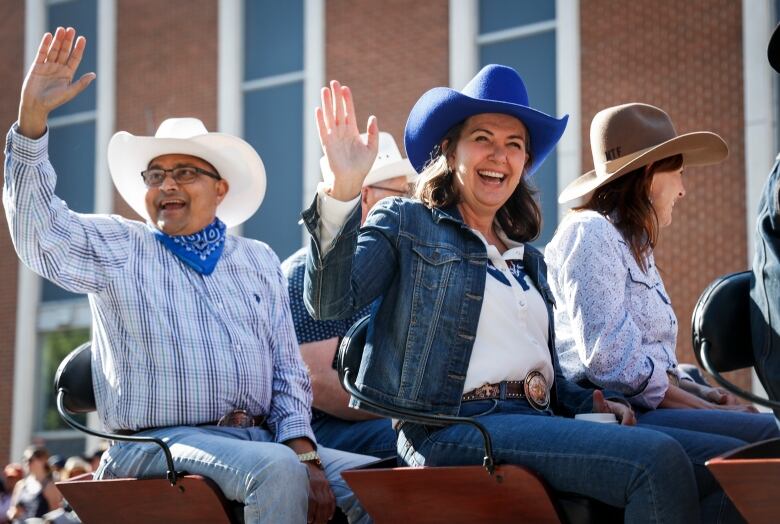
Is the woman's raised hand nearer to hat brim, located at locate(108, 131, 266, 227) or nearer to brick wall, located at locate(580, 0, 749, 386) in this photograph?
hat brim, located at locate(108, 131, 266, 227)

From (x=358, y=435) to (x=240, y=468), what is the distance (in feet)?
3.19

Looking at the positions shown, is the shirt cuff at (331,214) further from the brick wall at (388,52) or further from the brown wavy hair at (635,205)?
the brick wall at (388,52)

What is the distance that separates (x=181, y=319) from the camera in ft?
12.7

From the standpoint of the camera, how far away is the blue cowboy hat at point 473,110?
338 cm

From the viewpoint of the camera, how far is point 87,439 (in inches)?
645

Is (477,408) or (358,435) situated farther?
(358,435)

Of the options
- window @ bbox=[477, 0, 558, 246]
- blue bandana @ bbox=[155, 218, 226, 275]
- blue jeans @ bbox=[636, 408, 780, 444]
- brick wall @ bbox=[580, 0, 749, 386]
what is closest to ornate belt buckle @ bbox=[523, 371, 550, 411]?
blue jeans @ bbox=[636, 408, 780, 444]

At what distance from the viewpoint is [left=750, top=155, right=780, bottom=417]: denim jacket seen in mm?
2654

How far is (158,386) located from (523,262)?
1208 mm

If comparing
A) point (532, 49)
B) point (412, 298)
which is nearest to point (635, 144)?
point (412, 298)

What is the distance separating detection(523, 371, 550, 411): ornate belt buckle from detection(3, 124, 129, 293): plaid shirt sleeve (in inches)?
56.4

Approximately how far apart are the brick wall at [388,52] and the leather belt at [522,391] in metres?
10.8

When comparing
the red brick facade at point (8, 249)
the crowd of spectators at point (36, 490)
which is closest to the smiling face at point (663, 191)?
the crowd of spectators at point (36, 490)

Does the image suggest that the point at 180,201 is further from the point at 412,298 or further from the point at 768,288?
the point at 768,288
